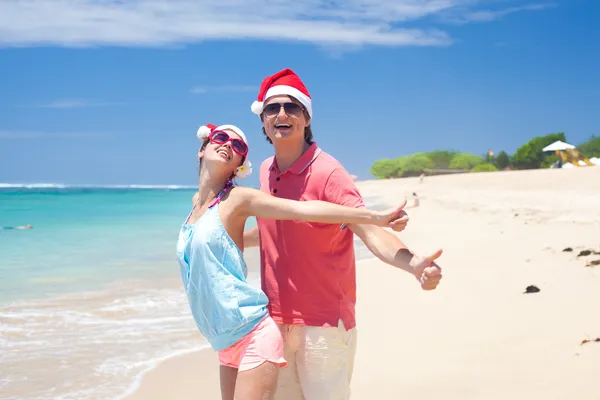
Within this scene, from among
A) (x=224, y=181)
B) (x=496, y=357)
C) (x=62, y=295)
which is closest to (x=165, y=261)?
(x=62, y=295)

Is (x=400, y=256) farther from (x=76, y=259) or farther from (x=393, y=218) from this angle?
(x=76, y=259)

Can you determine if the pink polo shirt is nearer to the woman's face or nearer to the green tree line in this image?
the woman's face

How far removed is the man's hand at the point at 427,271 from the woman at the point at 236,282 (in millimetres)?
198

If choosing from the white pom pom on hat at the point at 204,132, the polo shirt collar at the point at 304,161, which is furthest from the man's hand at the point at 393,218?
the white pom pom on hat at the point at 204,132

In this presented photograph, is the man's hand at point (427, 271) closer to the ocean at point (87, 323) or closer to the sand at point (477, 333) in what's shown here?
the sand at point (477, 333)

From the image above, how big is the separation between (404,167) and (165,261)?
96260 mm

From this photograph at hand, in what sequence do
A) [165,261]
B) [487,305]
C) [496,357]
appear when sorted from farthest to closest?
[165,261], [487,305], [496,357]

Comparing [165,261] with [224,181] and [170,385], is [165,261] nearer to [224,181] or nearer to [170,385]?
[170,385]

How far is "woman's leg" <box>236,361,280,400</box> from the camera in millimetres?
2652

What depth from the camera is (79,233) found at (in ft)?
72.6

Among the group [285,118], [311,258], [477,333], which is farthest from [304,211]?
[477,333]

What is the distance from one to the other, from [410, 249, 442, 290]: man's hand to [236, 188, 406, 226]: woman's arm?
0.74ft

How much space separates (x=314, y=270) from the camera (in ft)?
9.59

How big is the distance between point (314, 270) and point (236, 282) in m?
0.38
